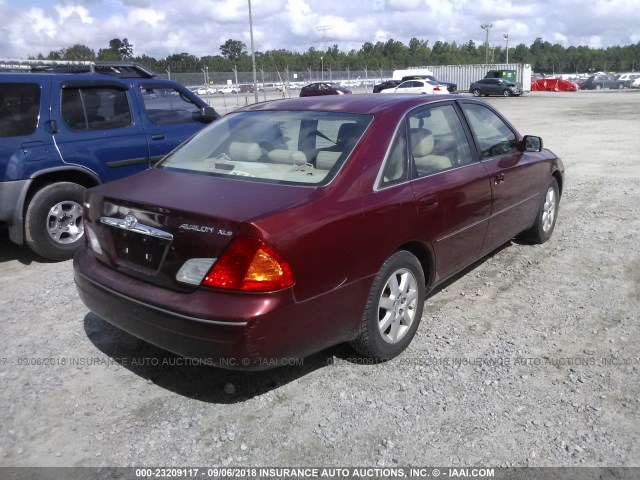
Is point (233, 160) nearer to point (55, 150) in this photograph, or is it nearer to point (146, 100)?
point (55, 150)

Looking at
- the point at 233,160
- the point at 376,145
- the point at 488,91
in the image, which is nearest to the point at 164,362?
the point at 233,160

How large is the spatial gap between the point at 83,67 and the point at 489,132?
4771 millimetres

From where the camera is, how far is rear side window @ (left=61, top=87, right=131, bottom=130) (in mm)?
5773

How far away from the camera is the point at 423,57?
4968 inches

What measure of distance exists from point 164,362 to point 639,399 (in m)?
2.85

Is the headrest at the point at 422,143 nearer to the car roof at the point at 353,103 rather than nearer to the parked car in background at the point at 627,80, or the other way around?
the car roof at the point at 353,103

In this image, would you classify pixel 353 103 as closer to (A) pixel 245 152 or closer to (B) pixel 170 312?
(A) pixel 245 152

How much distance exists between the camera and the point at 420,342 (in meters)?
3.86

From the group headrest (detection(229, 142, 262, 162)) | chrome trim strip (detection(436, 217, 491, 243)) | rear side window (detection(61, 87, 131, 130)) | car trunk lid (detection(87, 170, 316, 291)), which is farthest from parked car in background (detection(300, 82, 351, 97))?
car trunk lid (detection(87, 170, 316, 291))

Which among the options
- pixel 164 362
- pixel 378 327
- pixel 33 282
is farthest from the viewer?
pixel 33 282

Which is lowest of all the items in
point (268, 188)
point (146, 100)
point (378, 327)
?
point (378, 327)

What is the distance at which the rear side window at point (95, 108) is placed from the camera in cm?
577

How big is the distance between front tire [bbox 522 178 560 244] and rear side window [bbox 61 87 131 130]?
14.7 feet

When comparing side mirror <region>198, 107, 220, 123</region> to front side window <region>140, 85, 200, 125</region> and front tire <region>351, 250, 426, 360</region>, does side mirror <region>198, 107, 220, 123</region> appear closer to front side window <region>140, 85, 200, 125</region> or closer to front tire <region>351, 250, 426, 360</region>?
front side window <region>140, 85, 200, 125</region>
